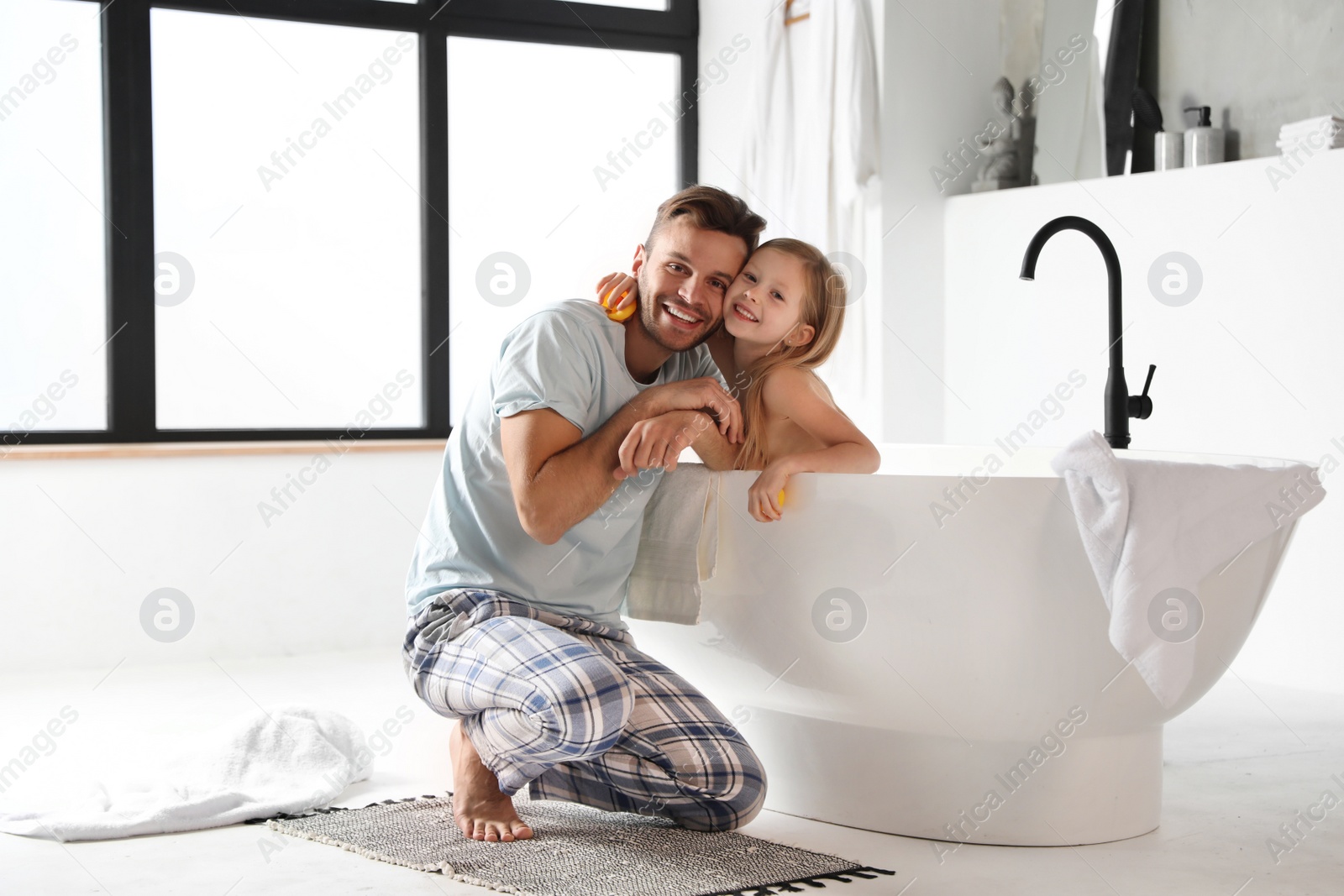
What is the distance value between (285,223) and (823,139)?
151 centimetres

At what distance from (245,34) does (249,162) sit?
13.7 inches

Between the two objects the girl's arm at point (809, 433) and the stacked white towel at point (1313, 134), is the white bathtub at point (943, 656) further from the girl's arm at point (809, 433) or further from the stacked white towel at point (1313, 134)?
the stacked white towel at point (1313, 134)

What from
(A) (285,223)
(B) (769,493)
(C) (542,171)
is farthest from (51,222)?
(B) (769,493)

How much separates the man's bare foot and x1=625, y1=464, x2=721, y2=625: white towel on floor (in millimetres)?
330

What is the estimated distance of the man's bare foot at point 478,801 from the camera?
1842 mm

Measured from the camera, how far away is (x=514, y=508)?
1.85 metres

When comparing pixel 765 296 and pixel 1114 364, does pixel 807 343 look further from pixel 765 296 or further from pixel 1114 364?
pixel 1114 364

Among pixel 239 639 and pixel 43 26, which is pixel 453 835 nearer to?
pixel 239 639

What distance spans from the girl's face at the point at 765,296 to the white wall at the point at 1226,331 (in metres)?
1.43

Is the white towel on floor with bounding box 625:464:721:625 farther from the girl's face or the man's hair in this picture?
the man's hair

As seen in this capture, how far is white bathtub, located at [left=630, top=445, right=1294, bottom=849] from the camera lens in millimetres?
1736

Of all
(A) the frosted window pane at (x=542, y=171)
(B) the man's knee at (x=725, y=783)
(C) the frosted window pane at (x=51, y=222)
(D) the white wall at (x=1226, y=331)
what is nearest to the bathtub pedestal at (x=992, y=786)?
(B) the man's knee at (x=725, y=783)

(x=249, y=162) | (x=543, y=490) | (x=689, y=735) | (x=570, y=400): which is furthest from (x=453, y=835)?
(x=249, y=162)

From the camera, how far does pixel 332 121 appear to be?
371 centimetres
